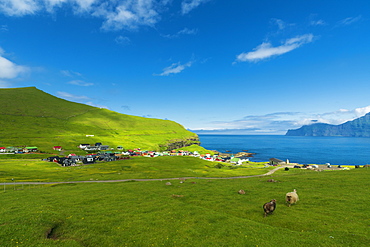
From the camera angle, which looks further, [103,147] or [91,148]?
[103,147]

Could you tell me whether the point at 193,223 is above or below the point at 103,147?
above

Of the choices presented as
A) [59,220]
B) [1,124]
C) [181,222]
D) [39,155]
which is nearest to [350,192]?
[181,222]

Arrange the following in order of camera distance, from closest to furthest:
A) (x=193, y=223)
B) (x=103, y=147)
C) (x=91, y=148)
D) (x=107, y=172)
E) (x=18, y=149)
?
(x=193, y=223) < (x=107, y=172) < (x=18, y=149) < (x=91, y=148) < (x=103, y=147)

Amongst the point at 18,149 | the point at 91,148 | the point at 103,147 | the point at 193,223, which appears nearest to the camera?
the point at 193,223

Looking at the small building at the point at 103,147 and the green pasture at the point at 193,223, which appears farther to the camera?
the small building at the point at 103,147

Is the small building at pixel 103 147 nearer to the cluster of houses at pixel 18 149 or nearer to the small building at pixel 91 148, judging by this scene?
the small building at pixel 91 148

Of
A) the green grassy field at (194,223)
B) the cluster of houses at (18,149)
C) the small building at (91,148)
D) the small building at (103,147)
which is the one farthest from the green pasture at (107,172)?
the small building at (103,147)

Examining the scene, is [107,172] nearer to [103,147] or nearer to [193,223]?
[193,223]

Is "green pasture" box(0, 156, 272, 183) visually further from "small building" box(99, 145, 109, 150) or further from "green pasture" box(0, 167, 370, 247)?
"small building" box(99, 145, 109, 150)

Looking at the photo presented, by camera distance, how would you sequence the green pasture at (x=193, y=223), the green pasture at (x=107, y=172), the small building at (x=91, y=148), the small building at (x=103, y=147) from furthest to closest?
the small building at (x=103, y=147) → the small building at (x=91, y=148) → the green pasture at (x=107, y=172) → the green pasture at (x=193, y=223)

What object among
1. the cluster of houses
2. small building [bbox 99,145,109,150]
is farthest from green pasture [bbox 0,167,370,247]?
small building [bbox 99,145,109,150]

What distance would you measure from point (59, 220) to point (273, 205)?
26.2m

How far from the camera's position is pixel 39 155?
12794cm

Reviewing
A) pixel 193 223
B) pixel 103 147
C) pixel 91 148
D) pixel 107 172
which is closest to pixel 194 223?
pixel 193 223
